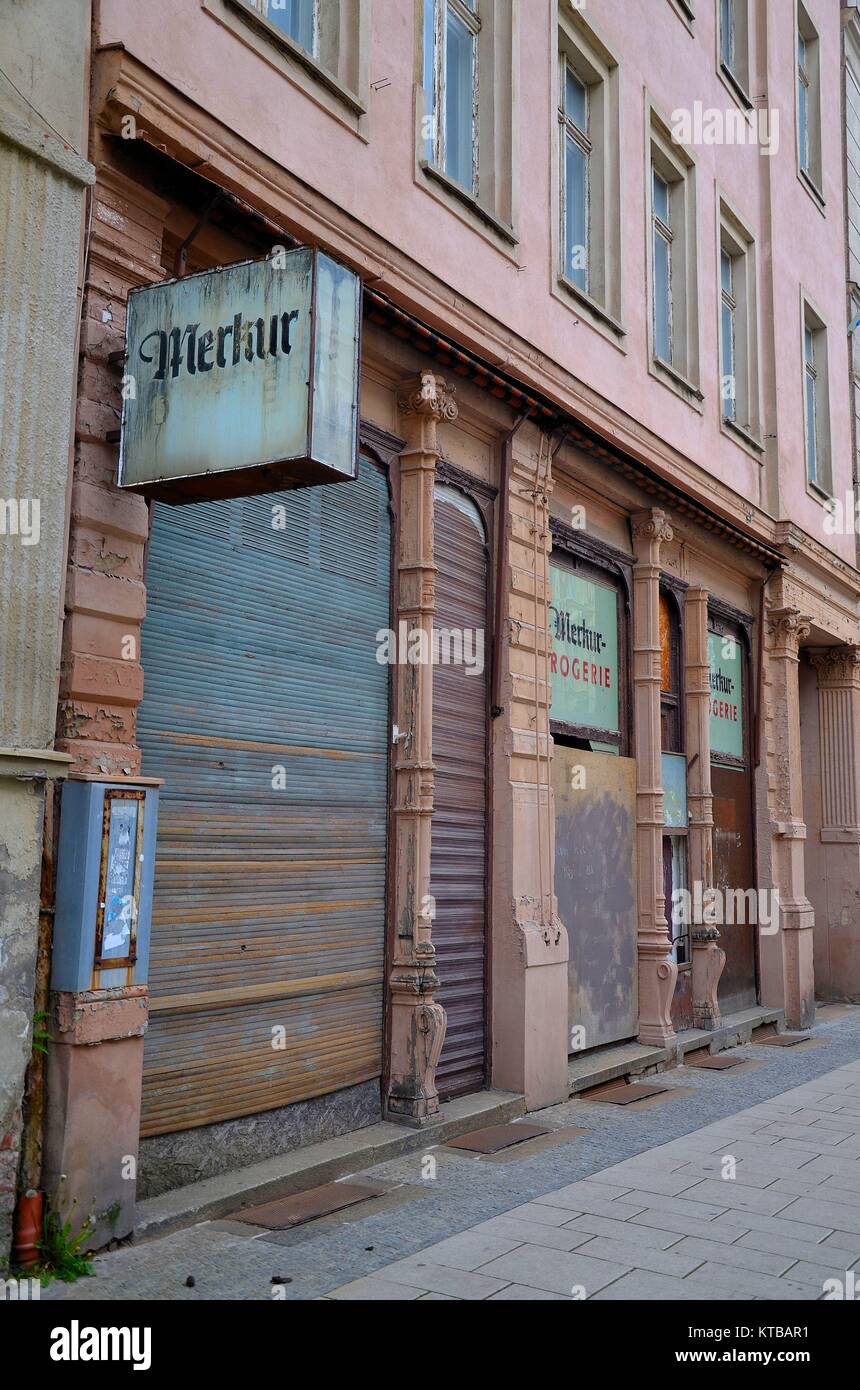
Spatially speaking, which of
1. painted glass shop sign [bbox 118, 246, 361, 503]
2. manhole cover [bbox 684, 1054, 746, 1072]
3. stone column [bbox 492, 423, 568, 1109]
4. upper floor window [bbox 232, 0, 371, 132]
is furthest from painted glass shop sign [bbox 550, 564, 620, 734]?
painted glass shop sign [bbox 118, 246, 361, 503]

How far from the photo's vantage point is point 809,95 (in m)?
17.5

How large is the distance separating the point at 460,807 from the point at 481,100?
5.40 m

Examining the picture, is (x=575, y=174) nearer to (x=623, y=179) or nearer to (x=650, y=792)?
(x=623, y=179)

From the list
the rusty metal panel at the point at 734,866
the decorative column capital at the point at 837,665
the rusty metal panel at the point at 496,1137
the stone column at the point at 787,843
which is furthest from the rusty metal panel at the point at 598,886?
the decorative column capital at the point at 837,665

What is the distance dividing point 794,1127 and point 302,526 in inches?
208

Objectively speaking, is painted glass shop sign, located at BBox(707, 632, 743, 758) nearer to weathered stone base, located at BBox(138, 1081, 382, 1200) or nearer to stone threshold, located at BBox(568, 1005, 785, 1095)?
stone threshold, located at BBox(568, 1005, 785, 1095)

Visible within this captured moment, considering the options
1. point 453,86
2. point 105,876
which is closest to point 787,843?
point 453,86

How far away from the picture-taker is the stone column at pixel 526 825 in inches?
343

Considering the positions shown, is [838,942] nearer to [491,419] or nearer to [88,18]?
[491,419]

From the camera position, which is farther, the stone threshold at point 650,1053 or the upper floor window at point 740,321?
the upper floor window at point 740,321

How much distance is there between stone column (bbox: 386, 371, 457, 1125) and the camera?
7691 millimetres

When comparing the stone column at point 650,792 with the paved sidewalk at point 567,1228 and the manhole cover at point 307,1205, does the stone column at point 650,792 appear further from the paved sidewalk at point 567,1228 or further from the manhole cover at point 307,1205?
the manhole cover at point 307,1205

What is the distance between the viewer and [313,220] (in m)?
7.03

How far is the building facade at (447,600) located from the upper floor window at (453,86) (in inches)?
1.6
